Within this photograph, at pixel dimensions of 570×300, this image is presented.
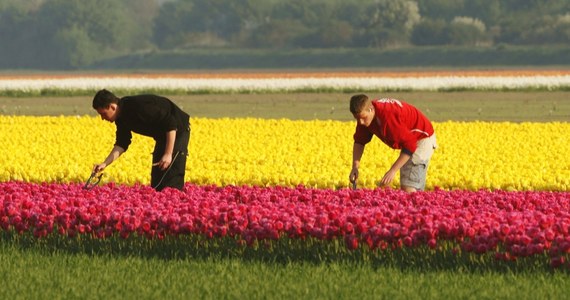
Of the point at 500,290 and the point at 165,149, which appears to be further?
the point at 165,149

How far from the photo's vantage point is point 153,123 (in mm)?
14695

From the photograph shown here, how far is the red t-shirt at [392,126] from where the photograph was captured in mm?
13898

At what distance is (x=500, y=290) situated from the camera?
11.0m

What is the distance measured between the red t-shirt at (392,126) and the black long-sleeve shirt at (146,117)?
2011 millimetres

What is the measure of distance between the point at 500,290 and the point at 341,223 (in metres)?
2.11

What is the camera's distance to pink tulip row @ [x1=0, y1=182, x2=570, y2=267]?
1227 centimetres

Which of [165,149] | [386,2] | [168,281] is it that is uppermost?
[386,2]

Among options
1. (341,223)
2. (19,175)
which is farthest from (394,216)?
(19,175)

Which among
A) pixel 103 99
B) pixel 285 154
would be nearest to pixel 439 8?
pixel 285 154


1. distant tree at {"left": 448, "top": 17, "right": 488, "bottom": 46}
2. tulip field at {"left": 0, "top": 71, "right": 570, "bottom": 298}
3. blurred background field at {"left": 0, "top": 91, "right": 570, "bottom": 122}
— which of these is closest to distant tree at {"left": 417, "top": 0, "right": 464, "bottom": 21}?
distant tree at {"left": 448, "top": 17, "right": 488, "bottom": 46}

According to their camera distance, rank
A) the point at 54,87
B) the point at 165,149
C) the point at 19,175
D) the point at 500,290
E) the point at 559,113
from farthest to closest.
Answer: the point at 54,87, the point at 559,113, the point at 19,175, the point at 165,149, the point at 500,290

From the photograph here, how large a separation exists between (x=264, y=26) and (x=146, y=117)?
4406 inches

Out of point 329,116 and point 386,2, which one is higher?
point 386,2

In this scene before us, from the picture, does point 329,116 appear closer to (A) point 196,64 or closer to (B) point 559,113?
(B) point 559,113
